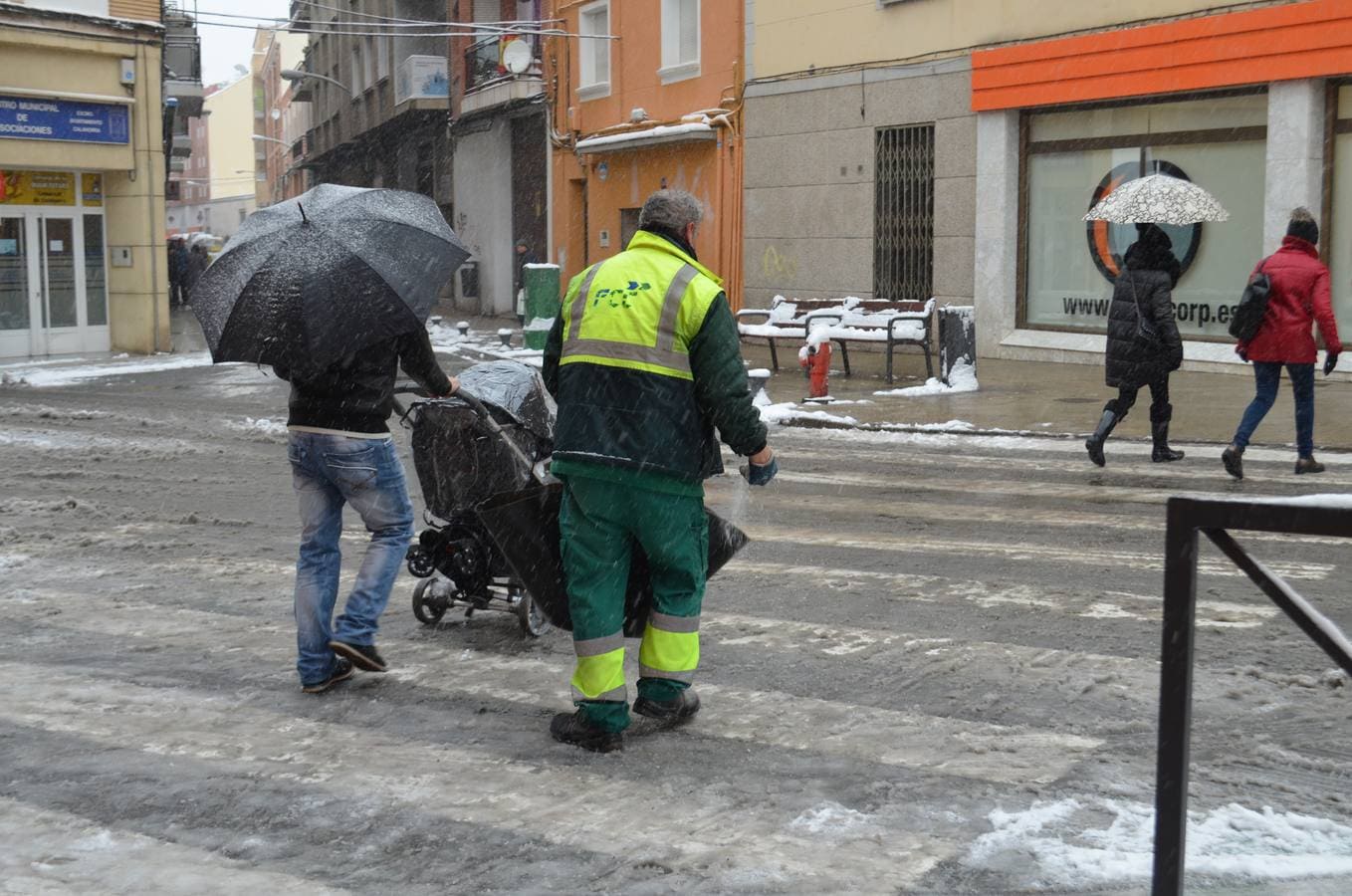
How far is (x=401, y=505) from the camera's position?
5.45 metres

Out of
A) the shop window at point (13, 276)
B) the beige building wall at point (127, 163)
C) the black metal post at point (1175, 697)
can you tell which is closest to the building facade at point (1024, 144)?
the beige building wall at point (127, 163)

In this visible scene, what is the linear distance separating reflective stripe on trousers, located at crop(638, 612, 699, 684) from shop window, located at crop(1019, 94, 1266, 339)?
13.7m

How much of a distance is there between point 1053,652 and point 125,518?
579cm

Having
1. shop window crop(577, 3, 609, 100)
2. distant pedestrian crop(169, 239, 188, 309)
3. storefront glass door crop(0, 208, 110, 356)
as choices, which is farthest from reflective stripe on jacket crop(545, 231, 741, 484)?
distant pedestrian crop(169, 239, 188, 309)

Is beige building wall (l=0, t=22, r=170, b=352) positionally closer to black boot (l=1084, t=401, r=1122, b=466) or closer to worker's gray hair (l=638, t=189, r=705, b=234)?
black boot (l=1084, t=401, r=1122, b=466)

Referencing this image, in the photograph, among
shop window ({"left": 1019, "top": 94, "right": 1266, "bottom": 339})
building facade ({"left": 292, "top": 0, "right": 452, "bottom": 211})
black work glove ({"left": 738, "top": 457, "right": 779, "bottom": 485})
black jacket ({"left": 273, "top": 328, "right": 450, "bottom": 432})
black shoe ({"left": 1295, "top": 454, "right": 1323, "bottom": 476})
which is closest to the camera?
black work glove ({"left": 738, "top": 457, "right": 779, "bottom": 485})

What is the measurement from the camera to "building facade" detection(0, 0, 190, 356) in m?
21.8

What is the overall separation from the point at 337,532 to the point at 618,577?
4.02ft

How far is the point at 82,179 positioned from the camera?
23.1 metres

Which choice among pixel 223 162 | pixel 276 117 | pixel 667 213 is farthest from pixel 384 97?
pixel 223 162

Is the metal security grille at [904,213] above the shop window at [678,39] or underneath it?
underneath

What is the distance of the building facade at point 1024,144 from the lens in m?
16.1

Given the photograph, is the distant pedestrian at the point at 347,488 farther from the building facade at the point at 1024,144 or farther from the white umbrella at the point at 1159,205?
the building facade at the point at 1024,144

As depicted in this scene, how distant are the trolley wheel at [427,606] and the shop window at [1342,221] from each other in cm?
1239
